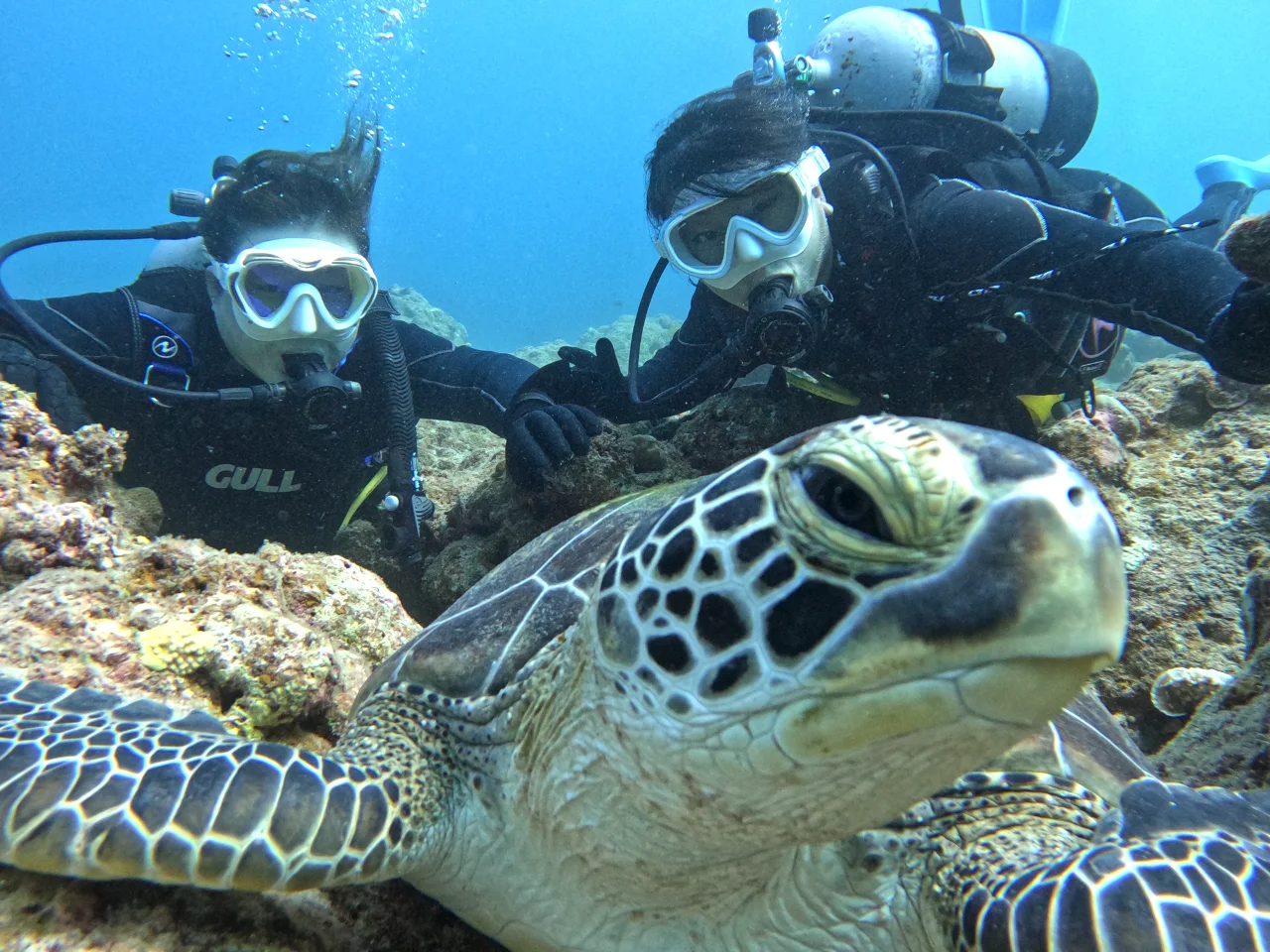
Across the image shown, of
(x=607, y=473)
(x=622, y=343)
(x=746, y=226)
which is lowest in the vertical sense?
(x=622, y=343)

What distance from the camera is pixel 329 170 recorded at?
12.5 feet

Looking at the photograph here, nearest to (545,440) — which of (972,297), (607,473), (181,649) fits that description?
(607,473)

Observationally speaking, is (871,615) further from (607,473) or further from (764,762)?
(607,473)

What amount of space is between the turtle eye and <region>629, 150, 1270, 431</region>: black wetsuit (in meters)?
2.32

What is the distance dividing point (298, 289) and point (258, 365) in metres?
0.45

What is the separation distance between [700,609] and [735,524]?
0.12 m

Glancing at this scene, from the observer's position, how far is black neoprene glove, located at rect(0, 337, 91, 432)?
2689mm

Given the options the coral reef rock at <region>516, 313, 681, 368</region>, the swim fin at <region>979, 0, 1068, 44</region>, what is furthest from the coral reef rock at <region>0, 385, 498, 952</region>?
the coral reef rock at <region>516, 313, 681, 368</region>

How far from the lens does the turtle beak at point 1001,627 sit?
2.31 feet

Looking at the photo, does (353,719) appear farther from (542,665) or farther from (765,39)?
(765,39)

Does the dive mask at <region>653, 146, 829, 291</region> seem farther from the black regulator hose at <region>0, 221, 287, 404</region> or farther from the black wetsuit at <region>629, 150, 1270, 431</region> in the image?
the black regulator hose at <region>0, 221, 287, 404</region>

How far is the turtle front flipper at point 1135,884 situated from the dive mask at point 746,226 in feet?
8.51

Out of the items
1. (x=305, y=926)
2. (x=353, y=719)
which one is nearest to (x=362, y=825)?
(x=305, y=926)

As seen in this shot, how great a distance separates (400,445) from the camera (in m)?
3.58
